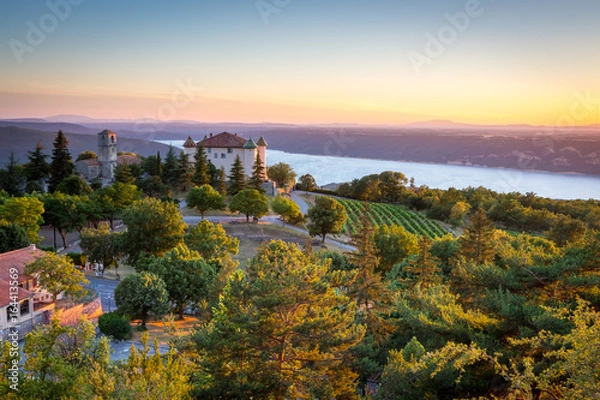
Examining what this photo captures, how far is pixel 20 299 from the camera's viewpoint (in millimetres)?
17875

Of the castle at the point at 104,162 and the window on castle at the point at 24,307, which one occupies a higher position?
the castle at the point at 104,162

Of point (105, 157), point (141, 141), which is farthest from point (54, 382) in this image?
point (141, 141)

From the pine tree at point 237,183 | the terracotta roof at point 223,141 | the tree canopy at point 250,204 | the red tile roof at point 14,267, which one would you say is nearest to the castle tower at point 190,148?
the terracotta roof at point 223,141

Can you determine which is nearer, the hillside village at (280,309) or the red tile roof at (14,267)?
the hillside village at (280,309)

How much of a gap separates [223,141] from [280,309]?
53225 millimetres

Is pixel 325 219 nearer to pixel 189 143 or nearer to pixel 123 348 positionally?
pixel 123 348

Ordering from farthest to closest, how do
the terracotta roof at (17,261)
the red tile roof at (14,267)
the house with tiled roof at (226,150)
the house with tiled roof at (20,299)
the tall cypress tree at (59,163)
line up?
the house with tiled roof at (226,150)
the tall cypress tree at (59,163)
the terracotta roof at (17,261)
the red tile roof at (14,267)
the house with tiled roof at (20,299)

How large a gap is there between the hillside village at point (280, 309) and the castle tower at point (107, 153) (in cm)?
→ 1076

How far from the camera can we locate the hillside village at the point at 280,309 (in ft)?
29.0

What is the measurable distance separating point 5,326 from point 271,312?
13059 millimetres

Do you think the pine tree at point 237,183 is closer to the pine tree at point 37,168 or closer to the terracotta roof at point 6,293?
the pine tree at point 37,168

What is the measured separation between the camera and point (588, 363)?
6.02 metres

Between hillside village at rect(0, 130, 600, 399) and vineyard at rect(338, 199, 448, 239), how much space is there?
12.0 m

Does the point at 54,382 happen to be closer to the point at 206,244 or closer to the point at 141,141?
the point at 206,244
